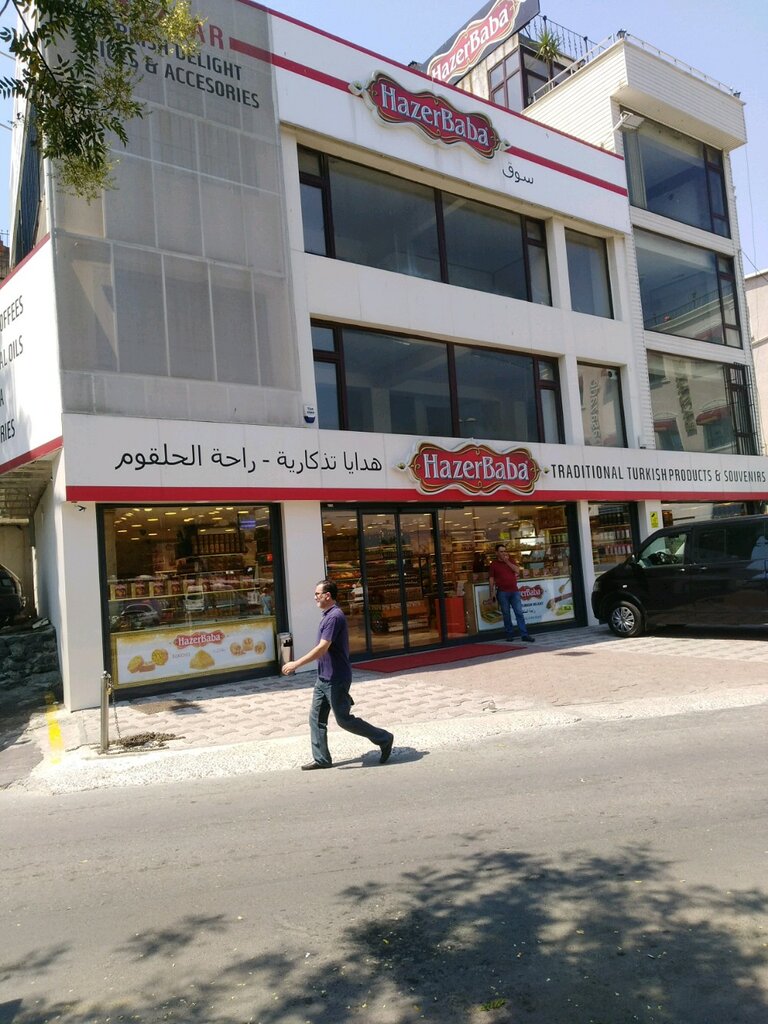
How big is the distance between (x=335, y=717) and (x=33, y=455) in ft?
22.6

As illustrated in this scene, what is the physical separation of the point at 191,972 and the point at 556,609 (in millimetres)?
13891

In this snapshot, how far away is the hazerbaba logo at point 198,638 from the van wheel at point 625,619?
7.21 m

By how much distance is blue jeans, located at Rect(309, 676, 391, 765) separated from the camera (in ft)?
22.2

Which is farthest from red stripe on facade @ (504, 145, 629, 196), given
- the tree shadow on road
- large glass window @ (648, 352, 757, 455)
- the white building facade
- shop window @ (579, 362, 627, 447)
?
the tree shadow on road

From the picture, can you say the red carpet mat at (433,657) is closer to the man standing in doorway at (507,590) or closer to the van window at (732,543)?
the man standing in doorway at (507,590)

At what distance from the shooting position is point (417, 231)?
51.2ft

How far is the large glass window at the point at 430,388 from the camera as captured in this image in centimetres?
1381

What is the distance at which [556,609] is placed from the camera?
16.6m

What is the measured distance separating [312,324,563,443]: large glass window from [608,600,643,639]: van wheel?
13.8ft

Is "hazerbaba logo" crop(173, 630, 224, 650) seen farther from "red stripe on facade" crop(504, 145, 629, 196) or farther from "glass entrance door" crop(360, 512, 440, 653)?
"red stripe on facade" crop(504, 145, 629, 196)

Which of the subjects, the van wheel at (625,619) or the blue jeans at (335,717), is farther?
the van wheel at (625,619)

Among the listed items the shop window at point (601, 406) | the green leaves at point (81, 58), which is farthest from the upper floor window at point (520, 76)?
the green leaves at point (81, 58)

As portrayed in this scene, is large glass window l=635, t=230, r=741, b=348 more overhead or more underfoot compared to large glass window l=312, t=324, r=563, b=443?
more overhead

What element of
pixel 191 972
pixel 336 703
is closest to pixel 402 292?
pixel 336 703
